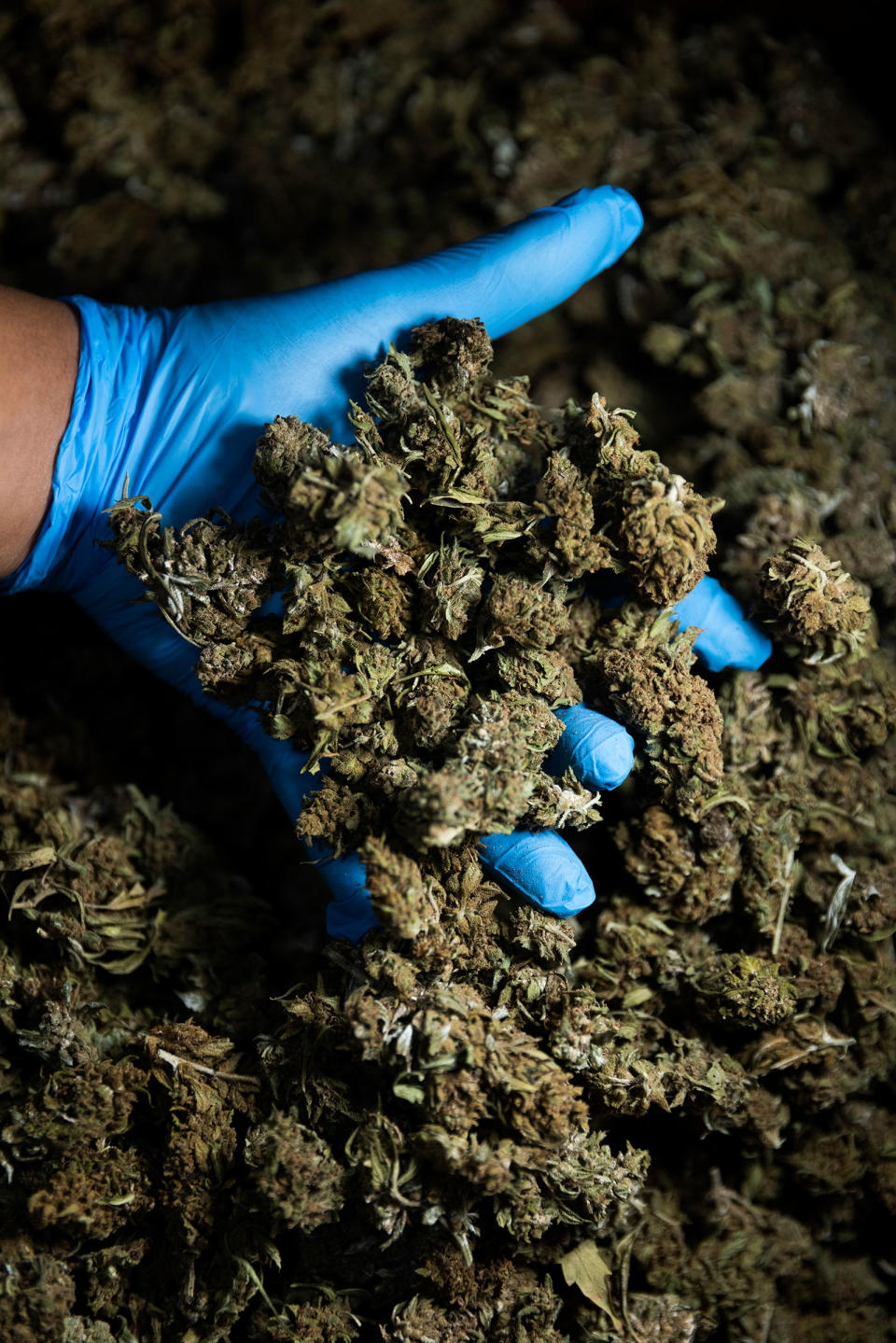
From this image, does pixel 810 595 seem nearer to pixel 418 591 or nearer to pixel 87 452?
pixel 418 591

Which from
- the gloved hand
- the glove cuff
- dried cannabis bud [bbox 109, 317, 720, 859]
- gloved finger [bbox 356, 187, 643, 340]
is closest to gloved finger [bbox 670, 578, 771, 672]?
the gloved hand

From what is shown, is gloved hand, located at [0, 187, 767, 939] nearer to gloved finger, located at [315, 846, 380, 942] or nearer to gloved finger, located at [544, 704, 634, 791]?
gloved finger, located at [315, 846, 380, 942]

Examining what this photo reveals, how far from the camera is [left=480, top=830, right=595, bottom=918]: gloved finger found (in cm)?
213

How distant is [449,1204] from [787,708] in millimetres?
1427

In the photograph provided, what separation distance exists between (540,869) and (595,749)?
0.30 meters

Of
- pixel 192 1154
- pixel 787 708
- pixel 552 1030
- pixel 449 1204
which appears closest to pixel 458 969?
pixel 552 1030

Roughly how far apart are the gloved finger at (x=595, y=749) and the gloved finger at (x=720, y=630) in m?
0.34

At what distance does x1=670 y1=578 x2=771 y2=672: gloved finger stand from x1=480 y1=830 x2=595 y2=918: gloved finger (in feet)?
2.05

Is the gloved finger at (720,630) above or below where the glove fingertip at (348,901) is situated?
above

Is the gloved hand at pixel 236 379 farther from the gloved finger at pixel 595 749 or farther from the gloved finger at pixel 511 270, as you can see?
the gloved finger at pixel 595 749

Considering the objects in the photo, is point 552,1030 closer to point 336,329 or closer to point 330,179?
point 336,329

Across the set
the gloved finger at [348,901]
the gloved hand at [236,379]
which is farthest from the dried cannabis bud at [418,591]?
the gloved hand at [236,379]

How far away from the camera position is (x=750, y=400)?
2.74 metres

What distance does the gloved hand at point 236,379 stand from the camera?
8.02 ft
